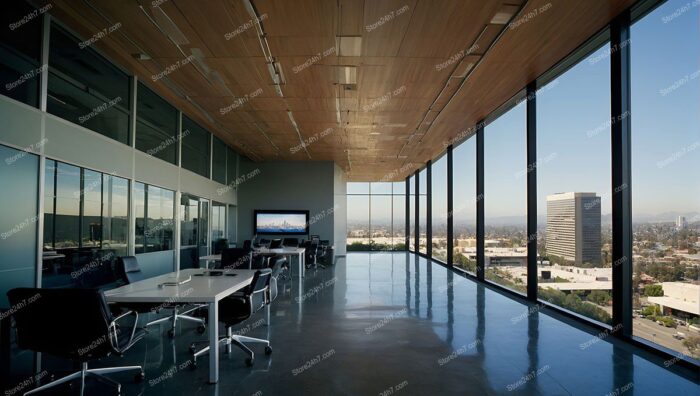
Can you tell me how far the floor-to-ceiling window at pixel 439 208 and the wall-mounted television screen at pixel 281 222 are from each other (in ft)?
14.4

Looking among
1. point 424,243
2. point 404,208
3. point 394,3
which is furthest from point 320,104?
point 404,208

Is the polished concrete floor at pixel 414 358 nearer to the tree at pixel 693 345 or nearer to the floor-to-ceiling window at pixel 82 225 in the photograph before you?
the tree at pixel 693 345

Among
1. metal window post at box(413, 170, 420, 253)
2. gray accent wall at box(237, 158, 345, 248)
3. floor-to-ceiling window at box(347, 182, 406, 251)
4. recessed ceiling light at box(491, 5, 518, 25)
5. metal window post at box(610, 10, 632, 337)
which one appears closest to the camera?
recessed ceiling light at box(491, 5, 518, 25)

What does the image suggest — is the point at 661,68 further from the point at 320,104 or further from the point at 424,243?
the point at 424,243

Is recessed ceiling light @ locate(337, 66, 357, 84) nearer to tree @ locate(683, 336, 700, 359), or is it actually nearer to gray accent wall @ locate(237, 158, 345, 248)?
tree @ locate(683, 336, 700, 359)

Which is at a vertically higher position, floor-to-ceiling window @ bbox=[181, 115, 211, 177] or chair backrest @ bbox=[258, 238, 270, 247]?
floor-to-ceiling window @ bbox=[181, 115, 211, 177]

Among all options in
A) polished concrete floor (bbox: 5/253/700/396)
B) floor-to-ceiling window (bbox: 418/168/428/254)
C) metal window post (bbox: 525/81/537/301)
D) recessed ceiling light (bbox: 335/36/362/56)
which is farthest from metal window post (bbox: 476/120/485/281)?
floor-to-ceiling window (bbox: 418/168/428/254)

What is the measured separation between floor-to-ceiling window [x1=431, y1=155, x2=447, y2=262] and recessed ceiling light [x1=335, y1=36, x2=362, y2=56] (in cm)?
738

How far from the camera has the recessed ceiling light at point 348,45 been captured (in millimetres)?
4964

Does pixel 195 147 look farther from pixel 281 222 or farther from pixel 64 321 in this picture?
pixel 64 321

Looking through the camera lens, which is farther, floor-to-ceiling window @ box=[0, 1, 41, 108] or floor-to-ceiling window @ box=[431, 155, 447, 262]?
floor-to-ceiling window @ box=[431, 155, 447, 262]

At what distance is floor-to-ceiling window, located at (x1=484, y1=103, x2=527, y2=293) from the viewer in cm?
712

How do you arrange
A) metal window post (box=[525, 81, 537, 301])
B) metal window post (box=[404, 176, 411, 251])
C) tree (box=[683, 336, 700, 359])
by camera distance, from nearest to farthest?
tree (box=[683, 336, 700, 359])
metal window post (box=[525, 81, 537, 301])
metal window post (box=[404, 176, 411, 251])

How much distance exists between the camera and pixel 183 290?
362cm
